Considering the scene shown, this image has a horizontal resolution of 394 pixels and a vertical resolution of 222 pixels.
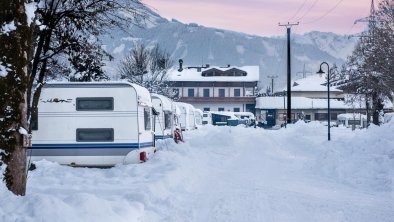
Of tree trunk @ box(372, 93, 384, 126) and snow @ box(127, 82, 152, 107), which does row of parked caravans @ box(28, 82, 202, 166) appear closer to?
snow @ box(127, 82, 152, 107)

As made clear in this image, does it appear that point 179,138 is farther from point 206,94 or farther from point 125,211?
point 206,94

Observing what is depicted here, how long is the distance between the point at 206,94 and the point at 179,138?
214 feet

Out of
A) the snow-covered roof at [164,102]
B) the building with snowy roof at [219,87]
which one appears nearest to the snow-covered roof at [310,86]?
the building with snowy roof at [219,87]

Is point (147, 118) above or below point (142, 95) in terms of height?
below

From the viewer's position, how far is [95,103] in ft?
56.6

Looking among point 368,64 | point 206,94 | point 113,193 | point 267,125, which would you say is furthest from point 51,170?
point 206,94

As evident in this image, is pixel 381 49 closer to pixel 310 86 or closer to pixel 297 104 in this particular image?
pixel 297 104

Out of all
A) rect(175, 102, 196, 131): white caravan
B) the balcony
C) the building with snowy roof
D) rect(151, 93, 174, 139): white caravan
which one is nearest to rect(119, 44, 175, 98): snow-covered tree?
rect(175, 102, 196, 131): white caravan

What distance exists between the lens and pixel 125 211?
9195 mm

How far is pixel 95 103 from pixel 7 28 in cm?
863

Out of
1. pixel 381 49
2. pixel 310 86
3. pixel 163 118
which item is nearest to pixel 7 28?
pixel 163 118

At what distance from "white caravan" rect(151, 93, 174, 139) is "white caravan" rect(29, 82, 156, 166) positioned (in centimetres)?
638

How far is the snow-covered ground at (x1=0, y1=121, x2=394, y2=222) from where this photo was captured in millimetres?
8766

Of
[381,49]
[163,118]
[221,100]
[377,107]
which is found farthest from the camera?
[221,100]
